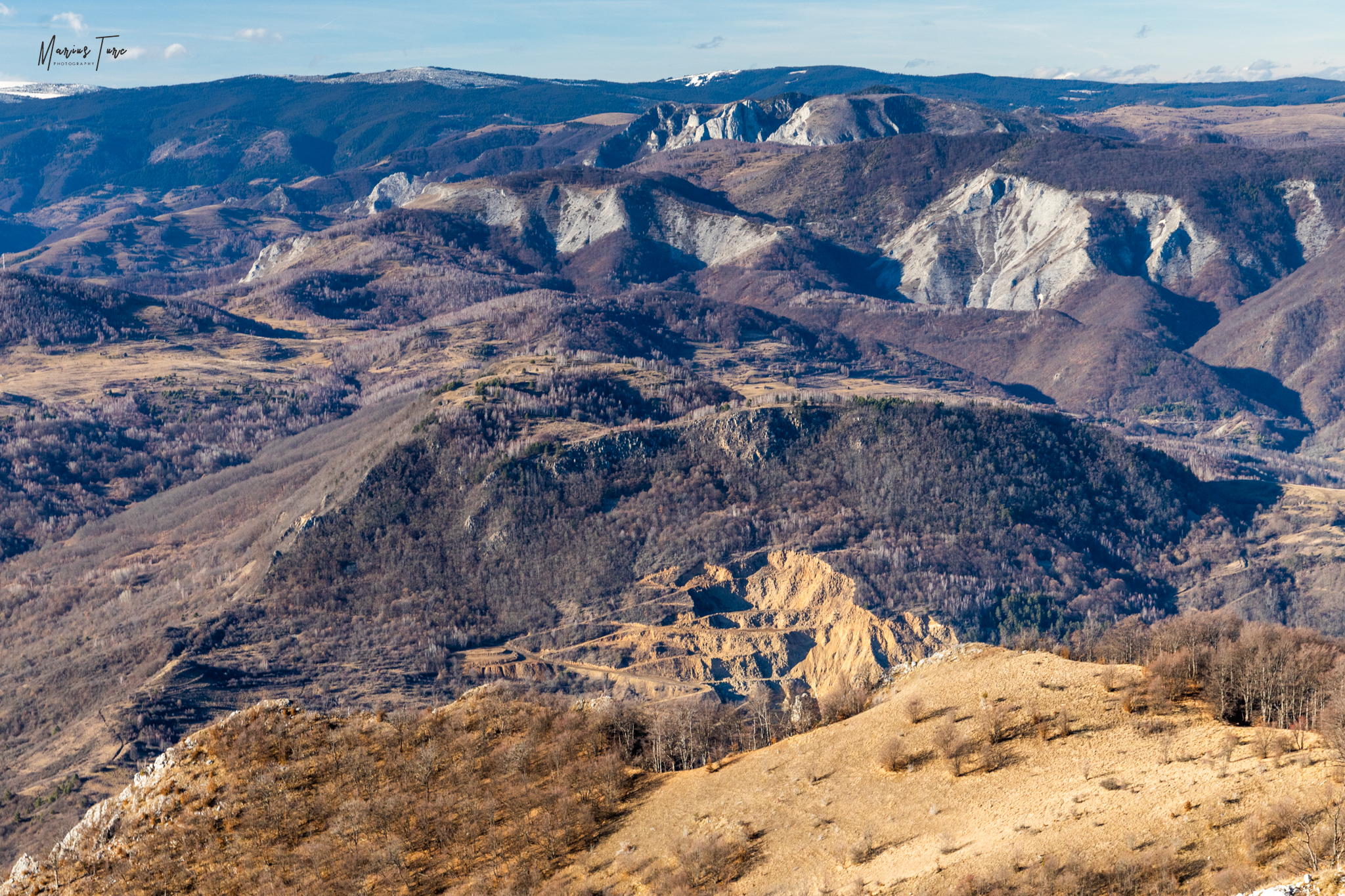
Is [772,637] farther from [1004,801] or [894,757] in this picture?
[1004,801]

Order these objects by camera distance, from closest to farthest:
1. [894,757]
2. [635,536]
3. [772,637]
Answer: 1. [894,757]
2. [772,637]
3. [635,536]

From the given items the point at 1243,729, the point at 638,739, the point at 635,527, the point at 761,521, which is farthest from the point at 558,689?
the point at 1243,729

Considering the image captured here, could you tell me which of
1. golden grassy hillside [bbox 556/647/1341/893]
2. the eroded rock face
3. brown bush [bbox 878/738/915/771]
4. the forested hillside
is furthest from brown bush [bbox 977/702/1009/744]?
the forested hillside

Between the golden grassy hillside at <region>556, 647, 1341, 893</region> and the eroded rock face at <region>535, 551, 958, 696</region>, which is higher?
the golden grassy hillside at <region>556, 647, 1341, 893</region>

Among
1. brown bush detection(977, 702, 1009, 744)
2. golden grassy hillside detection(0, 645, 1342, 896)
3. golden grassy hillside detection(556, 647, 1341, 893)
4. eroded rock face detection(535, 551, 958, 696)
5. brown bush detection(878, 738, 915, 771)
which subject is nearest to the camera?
golden grassy hillside detection(556, 647, 1341, 893)

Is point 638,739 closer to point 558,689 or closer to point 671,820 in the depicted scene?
point 671,820

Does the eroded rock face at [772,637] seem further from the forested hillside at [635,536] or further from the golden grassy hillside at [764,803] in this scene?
the golden grassy hillside at [764,803]

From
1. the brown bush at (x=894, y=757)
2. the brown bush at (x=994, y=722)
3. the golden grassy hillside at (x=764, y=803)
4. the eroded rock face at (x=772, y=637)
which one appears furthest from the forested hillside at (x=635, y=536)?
the brown bush at (x=894, y=757)

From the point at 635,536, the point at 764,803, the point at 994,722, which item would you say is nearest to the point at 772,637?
the point at 635,536

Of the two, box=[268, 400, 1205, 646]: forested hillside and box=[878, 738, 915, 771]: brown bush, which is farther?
box=[268, 400, 1205, 646]: forested hillside

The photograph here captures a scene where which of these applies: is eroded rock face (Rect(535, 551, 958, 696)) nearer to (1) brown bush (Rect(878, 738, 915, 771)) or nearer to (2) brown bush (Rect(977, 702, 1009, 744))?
(2) brown bush (Rect(977, 702, 1009, 744))

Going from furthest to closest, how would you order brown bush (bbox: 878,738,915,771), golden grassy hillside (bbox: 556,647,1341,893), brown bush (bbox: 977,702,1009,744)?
brown bush (bbox: 977,702,1009,744) → brown bush (bbox: 878,738,915,771) → golden grassy hillside (bbox: 556,647,1341,893)
